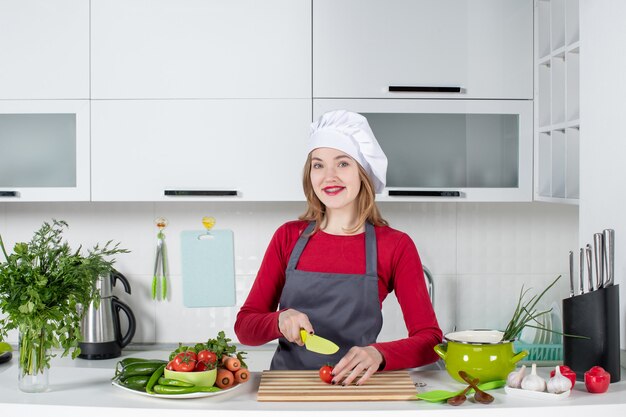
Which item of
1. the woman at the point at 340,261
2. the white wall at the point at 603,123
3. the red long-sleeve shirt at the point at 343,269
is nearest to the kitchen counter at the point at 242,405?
the red long-sleeve shirt at the point at 343,269

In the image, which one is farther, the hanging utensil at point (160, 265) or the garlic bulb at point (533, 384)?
the hanging utensil at point (160, 265)

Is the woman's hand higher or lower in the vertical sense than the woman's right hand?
lower

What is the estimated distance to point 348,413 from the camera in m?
1.50

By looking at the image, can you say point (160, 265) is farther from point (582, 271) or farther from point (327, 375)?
point (582, 271)

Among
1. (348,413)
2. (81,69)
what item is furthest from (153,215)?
(348,413)

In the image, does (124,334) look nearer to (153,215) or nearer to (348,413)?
(153,215)

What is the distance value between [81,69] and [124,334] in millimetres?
1018

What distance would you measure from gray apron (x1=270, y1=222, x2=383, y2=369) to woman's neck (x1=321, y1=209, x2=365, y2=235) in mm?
71

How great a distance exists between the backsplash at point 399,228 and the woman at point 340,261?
0.94 m

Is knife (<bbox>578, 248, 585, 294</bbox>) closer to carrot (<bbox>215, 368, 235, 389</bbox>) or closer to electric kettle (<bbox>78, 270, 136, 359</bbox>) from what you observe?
carrot (<bbox>215, 368, 235, 389</bbox>)

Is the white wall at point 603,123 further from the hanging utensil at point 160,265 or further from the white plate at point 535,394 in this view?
the hanging utensil at point 160,265

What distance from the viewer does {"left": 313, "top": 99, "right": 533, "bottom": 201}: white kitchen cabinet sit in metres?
2.70

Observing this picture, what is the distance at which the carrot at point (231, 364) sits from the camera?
5.45 feet

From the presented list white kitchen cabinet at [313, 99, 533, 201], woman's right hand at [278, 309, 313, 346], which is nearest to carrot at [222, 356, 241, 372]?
woman's right hand at [278, 309, 313, 346]
